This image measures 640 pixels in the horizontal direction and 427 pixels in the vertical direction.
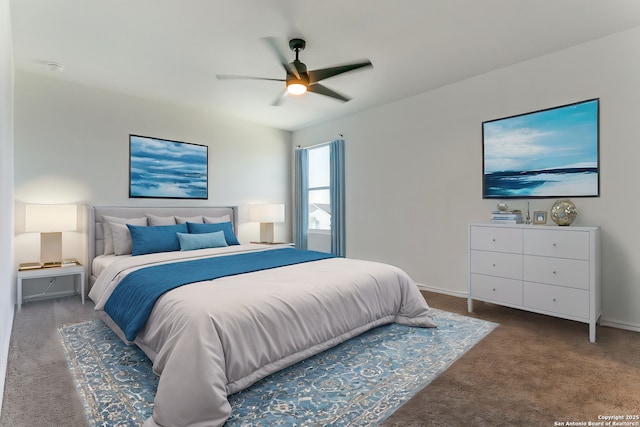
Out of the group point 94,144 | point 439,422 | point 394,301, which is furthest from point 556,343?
point 94,144

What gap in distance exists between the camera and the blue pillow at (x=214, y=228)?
4261mm

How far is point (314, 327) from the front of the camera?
228 cm

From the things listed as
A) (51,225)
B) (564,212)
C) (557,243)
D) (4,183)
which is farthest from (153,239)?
(564,212)

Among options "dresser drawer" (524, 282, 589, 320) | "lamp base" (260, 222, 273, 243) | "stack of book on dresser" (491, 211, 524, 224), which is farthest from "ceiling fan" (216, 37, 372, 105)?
"lamp base" (260, 222, 273, 243)

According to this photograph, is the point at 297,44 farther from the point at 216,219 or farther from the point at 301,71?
the point at 216,219

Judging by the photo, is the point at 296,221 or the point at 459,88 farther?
the point at 296,221

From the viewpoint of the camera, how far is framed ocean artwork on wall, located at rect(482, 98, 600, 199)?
3027 millimetres

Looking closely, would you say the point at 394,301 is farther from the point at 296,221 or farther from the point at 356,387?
the point at 296,221

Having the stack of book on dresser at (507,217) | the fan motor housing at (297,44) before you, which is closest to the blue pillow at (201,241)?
the fan motor housing at (297,44)

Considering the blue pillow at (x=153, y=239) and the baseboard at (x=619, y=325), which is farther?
the blue pillow at (x=153, y=239)

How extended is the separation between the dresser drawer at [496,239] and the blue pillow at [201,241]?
3.01 m

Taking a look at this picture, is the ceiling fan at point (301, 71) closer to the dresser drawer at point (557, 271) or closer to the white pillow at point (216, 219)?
the dresser drawer at point (557, 271)

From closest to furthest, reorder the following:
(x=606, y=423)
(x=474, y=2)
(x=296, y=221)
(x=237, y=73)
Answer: (x=606, y=423) → (x=474, y=2) → (x=237, y=73) → (x=296, y=221)

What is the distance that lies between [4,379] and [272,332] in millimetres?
1683
